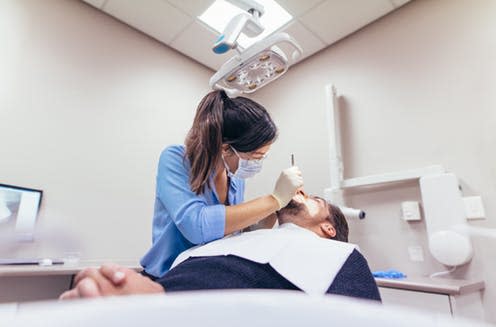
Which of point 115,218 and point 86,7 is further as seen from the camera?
point 86,7

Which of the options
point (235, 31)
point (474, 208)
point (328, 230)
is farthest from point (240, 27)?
point (474, 208)

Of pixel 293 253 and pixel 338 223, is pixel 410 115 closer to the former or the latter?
pixel 338 223

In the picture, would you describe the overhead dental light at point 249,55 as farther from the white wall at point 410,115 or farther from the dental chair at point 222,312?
the white wall at point 410,115

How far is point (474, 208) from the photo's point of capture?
5.23ft

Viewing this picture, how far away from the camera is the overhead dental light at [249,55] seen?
1104 mm

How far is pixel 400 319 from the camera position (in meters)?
0.18

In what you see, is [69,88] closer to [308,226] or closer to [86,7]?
[86,7]

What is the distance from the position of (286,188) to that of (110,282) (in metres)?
0.67

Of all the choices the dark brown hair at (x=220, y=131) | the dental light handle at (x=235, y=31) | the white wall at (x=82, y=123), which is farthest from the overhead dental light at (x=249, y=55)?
the white wall at (x=82, y=123)

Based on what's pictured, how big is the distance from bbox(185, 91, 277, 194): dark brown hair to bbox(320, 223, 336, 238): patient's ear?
38 cm

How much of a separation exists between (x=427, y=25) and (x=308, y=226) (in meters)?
1.77

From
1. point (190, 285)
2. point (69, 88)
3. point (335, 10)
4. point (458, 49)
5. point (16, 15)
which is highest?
point (335, 10)

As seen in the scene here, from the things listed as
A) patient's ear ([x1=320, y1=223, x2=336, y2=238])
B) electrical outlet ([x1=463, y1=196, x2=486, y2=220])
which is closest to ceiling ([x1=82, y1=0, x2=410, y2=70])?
electrical outlet ([x1=463, y1=196, x2=486, y2=220])

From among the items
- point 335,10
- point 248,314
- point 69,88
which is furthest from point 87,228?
point 335,10
